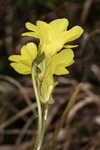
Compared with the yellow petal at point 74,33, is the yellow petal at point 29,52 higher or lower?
lower

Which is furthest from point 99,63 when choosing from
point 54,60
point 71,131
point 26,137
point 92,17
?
point 54,60

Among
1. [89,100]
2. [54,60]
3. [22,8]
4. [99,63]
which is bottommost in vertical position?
[89,100]

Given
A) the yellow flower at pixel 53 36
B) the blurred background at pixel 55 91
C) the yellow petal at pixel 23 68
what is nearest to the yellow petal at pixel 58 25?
the yellow flower at pixel 53 36

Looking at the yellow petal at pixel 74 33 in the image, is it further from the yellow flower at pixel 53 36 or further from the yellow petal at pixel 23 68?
the yellow petal at pixel 23 68

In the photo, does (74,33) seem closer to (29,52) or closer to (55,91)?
(29,52)

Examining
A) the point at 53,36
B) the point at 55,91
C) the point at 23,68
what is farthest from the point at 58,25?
the point at 55,91

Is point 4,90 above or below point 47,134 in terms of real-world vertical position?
above

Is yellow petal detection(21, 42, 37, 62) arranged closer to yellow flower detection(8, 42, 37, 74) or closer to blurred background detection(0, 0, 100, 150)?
yellow flower detection(8, 42, 37, 74)

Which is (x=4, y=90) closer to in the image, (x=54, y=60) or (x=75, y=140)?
(x=75, y=140)
